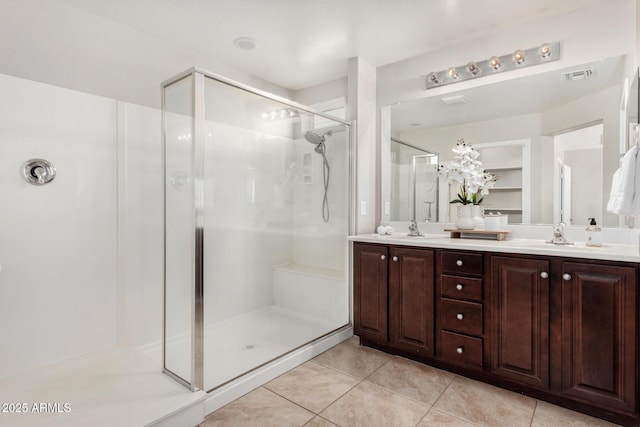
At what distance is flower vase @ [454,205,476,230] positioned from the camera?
260cm

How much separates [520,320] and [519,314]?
0.11 feet

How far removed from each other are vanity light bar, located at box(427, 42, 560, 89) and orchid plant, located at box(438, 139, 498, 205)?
1.78 ft

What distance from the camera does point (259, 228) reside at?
274 cm

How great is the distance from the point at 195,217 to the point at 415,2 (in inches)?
78.8

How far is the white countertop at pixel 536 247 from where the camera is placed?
5.80 feet

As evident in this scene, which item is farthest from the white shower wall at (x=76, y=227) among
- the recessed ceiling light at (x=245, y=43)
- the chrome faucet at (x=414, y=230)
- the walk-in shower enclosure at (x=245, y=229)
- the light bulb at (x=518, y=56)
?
the light bulb at (x=518, y=56)

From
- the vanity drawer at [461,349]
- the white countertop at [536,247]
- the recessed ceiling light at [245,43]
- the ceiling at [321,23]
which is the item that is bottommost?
the vanity drawer at [461,349]

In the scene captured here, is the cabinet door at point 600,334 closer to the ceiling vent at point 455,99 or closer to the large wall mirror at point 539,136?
the large wall mirror at point 539,136

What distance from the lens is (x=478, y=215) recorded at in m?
2.70

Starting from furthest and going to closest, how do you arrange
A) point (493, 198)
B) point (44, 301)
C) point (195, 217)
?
point (493, 198) → point (44, 301) → point (195, 217)

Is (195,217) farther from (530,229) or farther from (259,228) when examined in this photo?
(530,229)

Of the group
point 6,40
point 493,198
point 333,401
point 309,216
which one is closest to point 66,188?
point 6,40

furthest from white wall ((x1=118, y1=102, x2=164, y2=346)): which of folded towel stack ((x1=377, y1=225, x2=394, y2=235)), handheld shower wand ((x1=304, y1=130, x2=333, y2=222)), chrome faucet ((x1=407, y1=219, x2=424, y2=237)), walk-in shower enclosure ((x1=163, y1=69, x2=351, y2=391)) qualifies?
chrome faucet ((x1=407, y1=219, x2=424, y2=237))

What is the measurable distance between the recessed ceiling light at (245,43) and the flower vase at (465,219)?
217 cm
